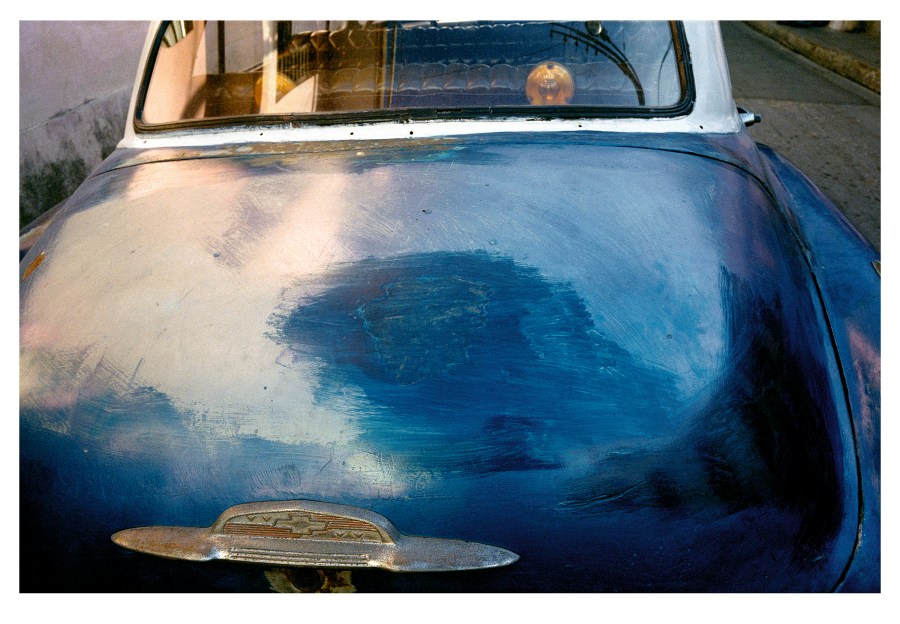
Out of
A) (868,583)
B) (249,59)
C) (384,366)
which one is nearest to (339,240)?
(384,366)

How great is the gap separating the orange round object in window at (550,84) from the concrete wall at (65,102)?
3528 mm

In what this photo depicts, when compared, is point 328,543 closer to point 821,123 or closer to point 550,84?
point 550,84

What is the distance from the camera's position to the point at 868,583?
1.46 m

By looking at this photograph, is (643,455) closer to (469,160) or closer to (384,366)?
(384,366)

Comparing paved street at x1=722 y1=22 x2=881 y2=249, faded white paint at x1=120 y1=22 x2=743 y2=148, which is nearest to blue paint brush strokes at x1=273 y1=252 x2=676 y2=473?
faded white paint at x1=120 y1=22 x2=743 y2=148

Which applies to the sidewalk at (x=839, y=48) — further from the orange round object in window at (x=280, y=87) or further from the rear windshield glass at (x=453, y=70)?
the orange round object in window at (x=280, y=87)

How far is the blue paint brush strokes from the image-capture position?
1.30m

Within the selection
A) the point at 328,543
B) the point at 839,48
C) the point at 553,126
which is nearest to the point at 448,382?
the point at 328,543

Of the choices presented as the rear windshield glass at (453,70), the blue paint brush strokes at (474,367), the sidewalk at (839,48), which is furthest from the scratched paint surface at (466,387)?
the sidewalk at (839,48)

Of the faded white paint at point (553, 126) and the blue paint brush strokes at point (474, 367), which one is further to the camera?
the faded white paint at point (553, 126)

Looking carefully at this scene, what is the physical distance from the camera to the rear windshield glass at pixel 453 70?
79.7 inches

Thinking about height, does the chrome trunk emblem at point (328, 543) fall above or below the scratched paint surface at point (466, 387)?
below

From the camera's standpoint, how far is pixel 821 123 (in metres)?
6.46

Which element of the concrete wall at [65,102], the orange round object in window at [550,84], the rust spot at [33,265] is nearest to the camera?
the rust spot at [33,265]
